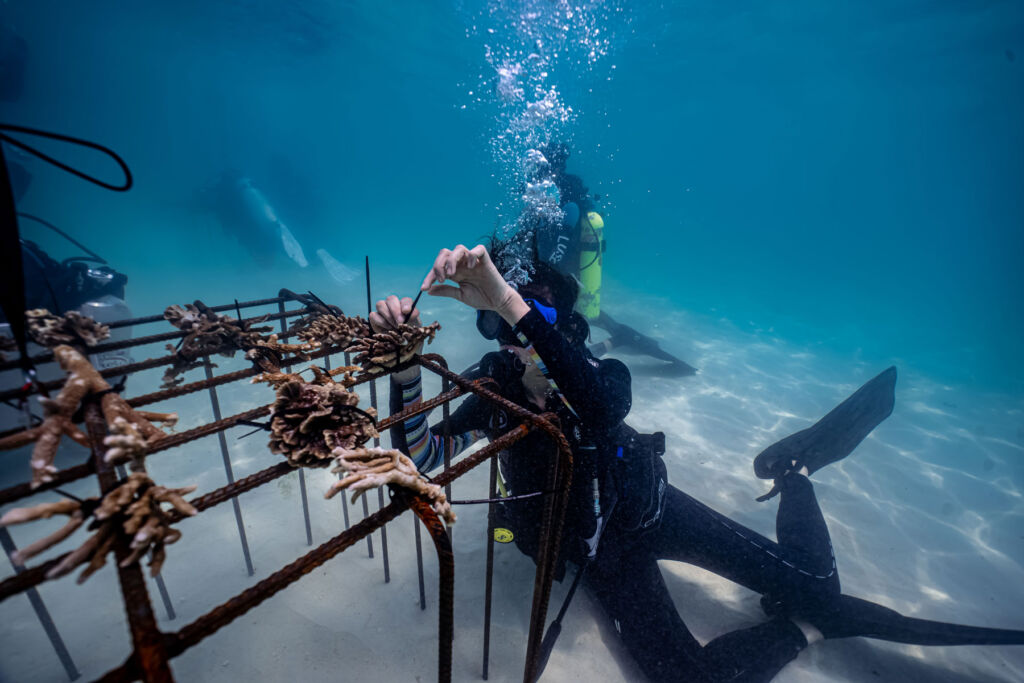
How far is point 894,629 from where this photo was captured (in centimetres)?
328

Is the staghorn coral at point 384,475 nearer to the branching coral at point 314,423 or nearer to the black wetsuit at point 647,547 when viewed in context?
the branching coral at point 314,423

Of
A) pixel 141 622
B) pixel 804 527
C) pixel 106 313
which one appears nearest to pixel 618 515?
pixel 804 527

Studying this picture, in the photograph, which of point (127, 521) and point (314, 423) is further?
point (314, 423)

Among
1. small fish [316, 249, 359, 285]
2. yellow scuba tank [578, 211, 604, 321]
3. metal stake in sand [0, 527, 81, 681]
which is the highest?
small fish [316, 249, 359, 285]

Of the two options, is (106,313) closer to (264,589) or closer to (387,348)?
(387,348)

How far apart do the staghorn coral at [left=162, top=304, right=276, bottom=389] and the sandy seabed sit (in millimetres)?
2016

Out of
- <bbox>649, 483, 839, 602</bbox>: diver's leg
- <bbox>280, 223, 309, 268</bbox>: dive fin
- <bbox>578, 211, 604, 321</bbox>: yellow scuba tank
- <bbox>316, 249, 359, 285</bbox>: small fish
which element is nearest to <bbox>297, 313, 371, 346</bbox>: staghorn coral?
<bbox>649, 483, 839, 602</bbox>: diver's leg

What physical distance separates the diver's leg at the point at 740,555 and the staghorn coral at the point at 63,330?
4382 mm

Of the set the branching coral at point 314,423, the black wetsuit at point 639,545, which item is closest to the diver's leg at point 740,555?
the black wetsuit at point 639,545

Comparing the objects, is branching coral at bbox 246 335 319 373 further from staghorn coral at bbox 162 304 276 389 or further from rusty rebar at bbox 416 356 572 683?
rusty rebar at bbox 416 356 572 683

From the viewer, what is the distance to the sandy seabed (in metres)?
2.87

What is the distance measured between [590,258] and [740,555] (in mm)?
8217

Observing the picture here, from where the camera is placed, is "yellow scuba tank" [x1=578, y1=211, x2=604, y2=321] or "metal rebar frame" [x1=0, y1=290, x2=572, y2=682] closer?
"metal rebar frame" [x1=0, y1=290, x2=572, y2=682]

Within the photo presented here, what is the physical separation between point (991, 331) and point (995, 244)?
65.3 m
